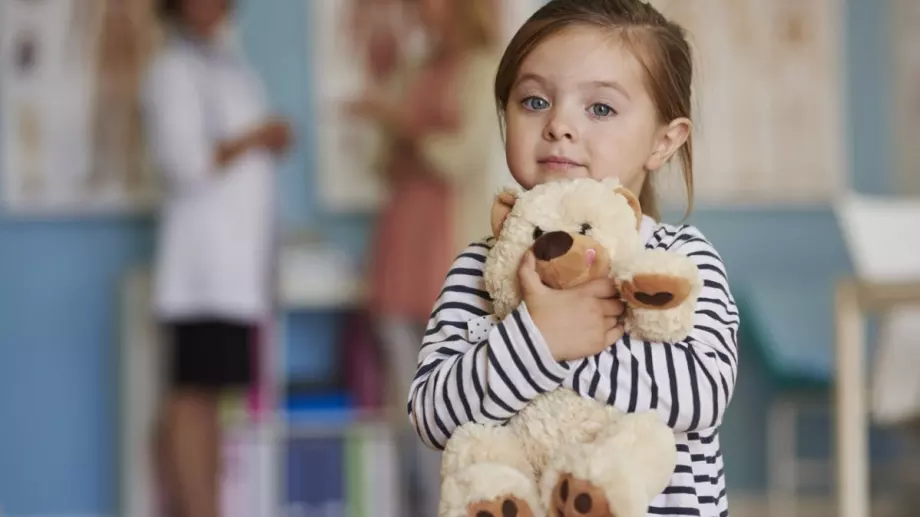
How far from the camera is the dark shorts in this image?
9.14 ft

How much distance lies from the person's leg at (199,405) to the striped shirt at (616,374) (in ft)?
5.95

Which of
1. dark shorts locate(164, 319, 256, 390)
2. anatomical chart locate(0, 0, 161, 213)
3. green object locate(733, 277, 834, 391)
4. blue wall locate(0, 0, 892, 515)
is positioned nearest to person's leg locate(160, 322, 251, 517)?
dark shorts locate(164, 319, 256, 390)

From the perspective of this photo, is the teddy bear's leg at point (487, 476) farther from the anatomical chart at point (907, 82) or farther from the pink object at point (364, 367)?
the anatomical chart at point (907, 82)

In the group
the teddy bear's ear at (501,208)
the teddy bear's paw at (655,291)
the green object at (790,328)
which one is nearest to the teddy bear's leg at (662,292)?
the teddy bear's paw at (655,291)

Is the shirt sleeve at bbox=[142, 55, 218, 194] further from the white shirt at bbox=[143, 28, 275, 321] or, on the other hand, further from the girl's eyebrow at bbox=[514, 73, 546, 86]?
the girl's eyebrow at bbox=[514, 73, 546, 86]

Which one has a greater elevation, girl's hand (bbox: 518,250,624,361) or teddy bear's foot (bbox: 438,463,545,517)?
girl's hand (bbox: 518,250,624,361)

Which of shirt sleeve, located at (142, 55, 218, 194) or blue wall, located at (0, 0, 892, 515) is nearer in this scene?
shirt sleeve, located at (142, 55, 218, 194)

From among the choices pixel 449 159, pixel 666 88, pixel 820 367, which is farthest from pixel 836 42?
pixel 666 88

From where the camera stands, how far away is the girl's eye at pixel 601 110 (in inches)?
40.3

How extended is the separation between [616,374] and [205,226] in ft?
6.32

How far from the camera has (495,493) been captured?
0.90 metres

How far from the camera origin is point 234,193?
2.77 metres

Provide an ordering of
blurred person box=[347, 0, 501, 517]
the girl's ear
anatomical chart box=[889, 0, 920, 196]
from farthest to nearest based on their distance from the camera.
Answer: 1. anatomical chart box=[889, 0, 920, 196]
2. blurred person box=[347, 0, 501, 517]
3. the girl's ear

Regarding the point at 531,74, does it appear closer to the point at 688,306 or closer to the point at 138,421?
the point at 688,306
